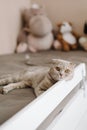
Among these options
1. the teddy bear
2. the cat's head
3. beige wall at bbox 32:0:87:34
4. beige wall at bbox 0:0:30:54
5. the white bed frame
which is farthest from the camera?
beige wall at bbox 32:0:87:34

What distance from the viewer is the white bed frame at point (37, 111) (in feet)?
2.27

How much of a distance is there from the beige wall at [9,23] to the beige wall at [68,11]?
0.34m

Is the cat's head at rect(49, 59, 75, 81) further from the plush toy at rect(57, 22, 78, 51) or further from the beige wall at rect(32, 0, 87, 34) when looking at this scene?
the beige wall at rect(32, 0, 87, 34)

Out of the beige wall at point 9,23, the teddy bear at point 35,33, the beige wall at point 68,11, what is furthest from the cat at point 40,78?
the beige wall at point 68,11

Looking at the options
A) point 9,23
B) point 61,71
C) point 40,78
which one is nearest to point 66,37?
point 9,23

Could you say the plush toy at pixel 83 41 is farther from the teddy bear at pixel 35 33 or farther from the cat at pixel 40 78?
the cat at pixel 40 78

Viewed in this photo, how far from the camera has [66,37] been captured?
2566 mm

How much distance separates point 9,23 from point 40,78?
1370mm

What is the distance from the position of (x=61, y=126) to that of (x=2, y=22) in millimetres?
1610

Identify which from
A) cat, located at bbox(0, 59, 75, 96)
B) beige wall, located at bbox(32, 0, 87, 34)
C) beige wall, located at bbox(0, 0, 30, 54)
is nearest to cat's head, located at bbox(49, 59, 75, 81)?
cat, located at bbox(0, 59, 75, 96)

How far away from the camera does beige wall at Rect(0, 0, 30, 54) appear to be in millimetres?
2402

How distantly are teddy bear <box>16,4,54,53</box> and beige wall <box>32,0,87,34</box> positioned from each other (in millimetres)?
155

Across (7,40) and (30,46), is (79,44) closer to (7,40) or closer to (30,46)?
(30,46)

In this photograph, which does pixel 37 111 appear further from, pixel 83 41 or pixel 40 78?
pixel 83 41
